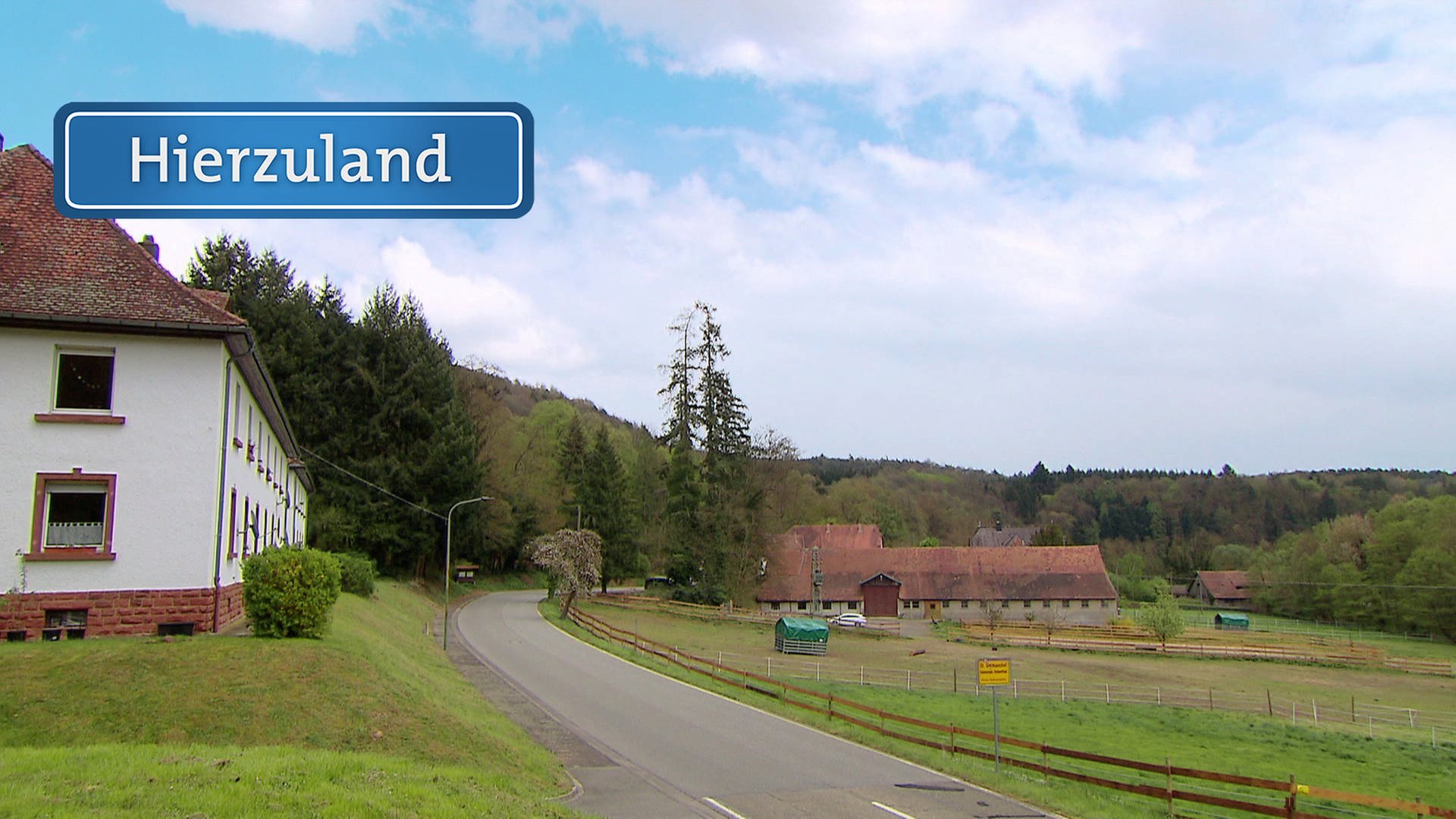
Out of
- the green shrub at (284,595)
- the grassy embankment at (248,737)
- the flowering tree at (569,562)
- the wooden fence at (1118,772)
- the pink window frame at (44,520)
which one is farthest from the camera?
the flowering tree at (569,562)

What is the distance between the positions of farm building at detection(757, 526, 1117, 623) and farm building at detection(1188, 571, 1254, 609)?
49630 millimetres

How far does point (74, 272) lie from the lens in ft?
59.3

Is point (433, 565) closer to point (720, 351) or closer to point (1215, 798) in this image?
point (720, 351)

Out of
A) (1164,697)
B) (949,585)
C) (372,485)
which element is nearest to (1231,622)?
(949,585)

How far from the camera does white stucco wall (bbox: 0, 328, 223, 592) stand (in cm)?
1728

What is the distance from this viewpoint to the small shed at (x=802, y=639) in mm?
47031

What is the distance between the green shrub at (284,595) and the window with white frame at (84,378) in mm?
4148

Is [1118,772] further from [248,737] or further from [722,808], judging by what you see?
[248,737]

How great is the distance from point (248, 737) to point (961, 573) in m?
67.2

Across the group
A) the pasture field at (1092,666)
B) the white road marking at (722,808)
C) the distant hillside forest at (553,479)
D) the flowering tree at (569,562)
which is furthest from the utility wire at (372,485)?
the white road marking at (722,808)

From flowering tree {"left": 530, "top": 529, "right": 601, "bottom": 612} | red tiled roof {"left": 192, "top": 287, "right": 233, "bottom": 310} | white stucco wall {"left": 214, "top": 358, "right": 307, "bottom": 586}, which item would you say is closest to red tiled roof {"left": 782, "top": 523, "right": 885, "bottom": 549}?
flowering tree {"left": 530, "top": 529, "right": 601, "bottom": 612}

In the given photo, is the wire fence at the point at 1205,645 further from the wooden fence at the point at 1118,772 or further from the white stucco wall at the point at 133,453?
the white stucco wall at the point at 133,453

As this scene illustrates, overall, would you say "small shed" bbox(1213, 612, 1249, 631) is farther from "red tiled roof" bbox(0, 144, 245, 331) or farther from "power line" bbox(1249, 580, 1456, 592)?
"red tiled roof" bbox(0, 144, 245, 331)

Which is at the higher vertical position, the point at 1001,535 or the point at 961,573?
the point at 1001,535
